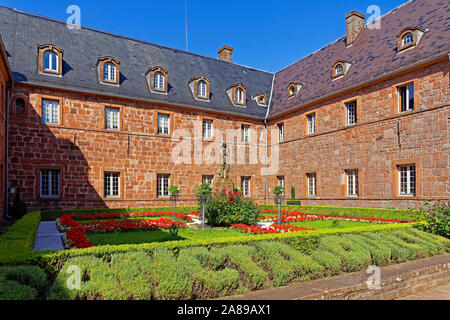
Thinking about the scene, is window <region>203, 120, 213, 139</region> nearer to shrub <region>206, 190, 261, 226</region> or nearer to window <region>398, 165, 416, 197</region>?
shrub <region>206, 190, 261, 226</region>

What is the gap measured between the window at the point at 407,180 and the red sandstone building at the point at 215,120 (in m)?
0.06

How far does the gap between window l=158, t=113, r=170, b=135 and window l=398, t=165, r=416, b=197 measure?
44.0ft

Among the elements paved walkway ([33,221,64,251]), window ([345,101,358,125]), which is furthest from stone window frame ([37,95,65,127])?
window ([345,101,358,125])

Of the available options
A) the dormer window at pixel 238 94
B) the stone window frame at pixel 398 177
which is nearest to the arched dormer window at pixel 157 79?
the dormer window at pixel 238 94

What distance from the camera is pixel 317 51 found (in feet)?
83.3

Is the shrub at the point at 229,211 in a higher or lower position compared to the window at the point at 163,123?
lower

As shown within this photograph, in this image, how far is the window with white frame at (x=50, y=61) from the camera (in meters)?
17.6

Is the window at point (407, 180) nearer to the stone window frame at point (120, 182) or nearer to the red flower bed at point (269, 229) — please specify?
the red flower bed at point (269, 229)

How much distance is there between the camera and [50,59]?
17688 mm

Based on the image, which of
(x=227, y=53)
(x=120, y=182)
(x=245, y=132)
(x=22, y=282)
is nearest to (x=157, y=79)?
(x=120, y=182)

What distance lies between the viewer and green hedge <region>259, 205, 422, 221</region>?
13562 mm

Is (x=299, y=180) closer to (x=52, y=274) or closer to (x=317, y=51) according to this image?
(x=317, y=51)

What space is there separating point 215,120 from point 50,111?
1003 centimetres

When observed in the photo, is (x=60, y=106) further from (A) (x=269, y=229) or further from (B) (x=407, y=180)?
(B) (x=407, y=180)
